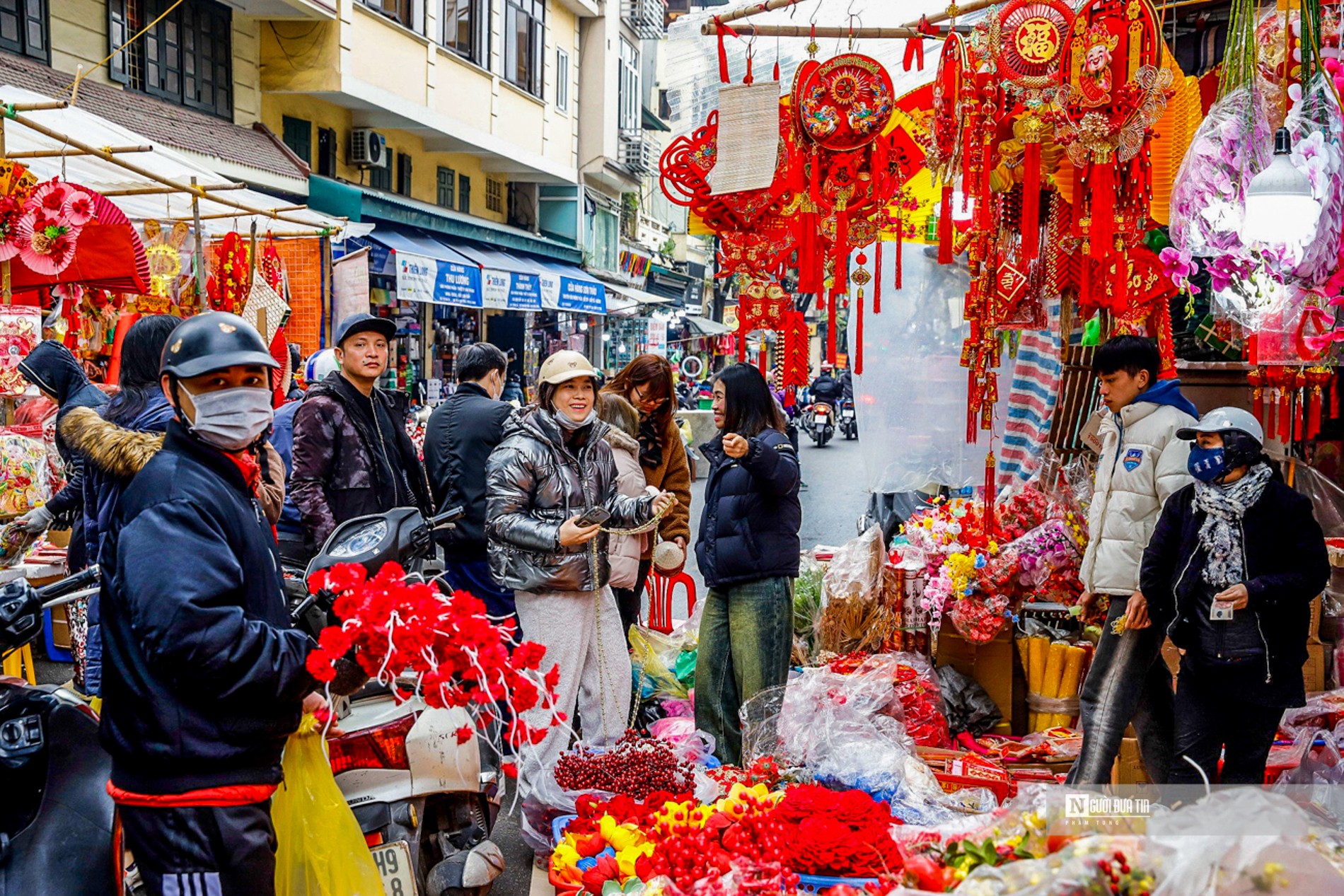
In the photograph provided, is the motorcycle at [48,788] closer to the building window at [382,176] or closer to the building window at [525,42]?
the building window at [382,176]

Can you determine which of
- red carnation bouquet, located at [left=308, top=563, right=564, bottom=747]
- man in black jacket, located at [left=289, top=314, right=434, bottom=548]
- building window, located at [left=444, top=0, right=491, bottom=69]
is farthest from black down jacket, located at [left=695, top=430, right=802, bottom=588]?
building window, located at [left=444, top=0, right=491, bottom=69]

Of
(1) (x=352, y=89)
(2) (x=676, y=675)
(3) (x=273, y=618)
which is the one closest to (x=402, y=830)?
(3) (x=273, y=618)

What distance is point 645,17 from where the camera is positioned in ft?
102

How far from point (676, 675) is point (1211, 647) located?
310cm

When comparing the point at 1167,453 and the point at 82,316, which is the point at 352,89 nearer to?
the point at 82,316

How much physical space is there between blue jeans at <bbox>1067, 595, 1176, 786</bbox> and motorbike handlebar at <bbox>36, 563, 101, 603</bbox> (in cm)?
393

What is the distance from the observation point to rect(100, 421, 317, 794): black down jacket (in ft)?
8.15

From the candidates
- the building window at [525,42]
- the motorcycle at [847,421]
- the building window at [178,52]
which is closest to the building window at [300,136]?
the building window at [178,52]

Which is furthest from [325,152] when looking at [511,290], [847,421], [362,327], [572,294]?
[847,421]

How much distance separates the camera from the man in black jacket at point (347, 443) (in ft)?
15.6

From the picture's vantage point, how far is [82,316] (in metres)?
8.24

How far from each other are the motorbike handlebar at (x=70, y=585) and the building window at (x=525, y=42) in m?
19.5

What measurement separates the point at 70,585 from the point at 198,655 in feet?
3.02

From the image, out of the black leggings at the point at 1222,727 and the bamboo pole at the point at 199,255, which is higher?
the bamboo pole at the point at 199,255
